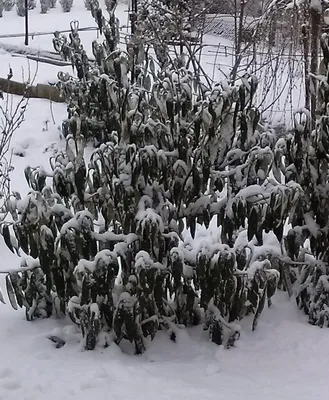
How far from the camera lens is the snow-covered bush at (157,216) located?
306 cm

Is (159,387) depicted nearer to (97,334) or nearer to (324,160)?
(97,334)

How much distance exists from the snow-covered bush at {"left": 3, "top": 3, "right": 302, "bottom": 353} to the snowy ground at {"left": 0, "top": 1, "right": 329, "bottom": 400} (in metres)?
0.10

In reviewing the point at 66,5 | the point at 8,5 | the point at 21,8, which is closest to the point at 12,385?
the point at 21,8

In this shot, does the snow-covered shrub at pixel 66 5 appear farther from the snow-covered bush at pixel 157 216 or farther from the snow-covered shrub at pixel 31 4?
the snow-covered bush at pixel 157 216

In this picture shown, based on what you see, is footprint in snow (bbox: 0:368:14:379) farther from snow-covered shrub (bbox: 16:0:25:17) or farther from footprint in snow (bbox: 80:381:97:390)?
snow-covered shrub (bbox: 16:0:25:17)

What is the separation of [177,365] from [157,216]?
78cm

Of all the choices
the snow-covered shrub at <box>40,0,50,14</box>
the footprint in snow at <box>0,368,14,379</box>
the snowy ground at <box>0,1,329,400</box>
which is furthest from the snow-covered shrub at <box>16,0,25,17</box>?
the footprint in snow at <box>0,368,14,379</box>

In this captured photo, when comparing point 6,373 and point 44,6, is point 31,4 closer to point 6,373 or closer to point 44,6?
point 44,6

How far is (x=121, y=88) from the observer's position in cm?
328

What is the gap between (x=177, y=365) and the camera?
312 cm

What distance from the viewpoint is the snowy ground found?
2.85m

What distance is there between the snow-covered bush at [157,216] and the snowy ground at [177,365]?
104 mm

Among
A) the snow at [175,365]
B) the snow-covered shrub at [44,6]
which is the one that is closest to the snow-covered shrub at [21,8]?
the snow-covered shrub at [44,6]

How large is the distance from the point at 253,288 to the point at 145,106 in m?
1.16
